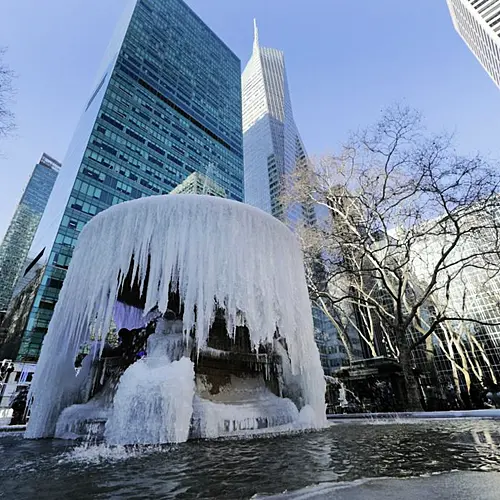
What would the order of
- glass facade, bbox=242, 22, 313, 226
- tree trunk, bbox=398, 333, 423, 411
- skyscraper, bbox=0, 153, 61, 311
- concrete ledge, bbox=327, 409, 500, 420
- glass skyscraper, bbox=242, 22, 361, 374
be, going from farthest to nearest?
1. glass facade, bbox=242, 22, 313, 226
2. glass skyscraper, bbox=242, 22, 361, 374
3. skyscraper, bbox=0, 153, 61, 311
4. tree trunk, bbox=398, 333, 423, 411
5. concrete ledge, bbox=327, 409, 500, 420

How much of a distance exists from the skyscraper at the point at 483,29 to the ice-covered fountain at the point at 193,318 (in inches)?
3235

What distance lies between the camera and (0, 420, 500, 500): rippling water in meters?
2.44

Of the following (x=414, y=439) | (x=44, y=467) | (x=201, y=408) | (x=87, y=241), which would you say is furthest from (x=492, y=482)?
(x=87, y=241)

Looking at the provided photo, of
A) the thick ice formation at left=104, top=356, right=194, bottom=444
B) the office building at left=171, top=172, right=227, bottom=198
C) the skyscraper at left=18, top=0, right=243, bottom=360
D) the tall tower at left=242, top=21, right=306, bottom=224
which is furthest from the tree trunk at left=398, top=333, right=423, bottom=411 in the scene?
the tall tower at left=242, top=21, right=306, bottom=224

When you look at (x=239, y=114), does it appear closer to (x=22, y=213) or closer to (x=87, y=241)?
(x=22, y=213)

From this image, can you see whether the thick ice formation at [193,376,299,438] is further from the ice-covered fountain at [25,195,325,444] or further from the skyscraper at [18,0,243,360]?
the skyscraper at [18,0,243,360]

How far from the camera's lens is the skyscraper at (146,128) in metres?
44.6

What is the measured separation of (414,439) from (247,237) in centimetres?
553

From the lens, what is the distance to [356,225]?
1600 cm

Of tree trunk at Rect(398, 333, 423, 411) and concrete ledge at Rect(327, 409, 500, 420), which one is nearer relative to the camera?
concrete ledge at Rect(327, 409, 500, 420)

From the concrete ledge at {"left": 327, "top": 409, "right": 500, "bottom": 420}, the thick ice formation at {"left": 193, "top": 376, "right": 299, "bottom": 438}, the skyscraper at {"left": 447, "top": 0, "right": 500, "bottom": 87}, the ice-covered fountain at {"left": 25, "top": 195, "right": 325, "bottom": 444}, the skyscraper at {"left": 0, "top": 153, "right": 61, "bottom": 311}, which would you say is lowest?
the concrete ledge at {"left": 327, "top": 409, "right": 500, "bottom": 420}

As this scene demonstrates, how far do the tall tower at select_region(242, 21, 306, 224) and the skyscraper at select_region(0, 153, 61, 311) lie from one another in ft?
191

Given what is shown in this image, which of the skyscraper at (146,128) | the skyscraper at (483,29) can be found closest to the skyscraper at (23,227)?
the skyscraper at (146,128)

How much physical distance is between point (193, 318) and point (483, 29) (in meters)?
91.2
